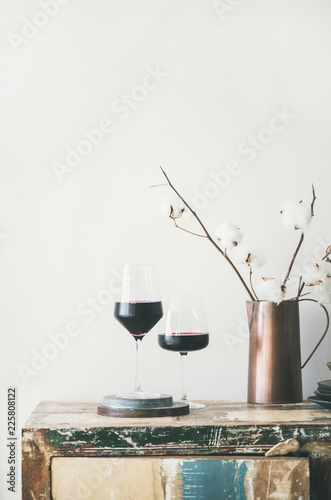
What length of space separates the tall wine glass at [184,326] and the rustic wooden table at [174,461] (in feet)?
A: 0.79

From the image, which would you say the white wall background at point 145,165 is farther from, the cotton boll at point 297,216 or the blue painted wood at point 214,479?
the blue painted wood at point 214,479

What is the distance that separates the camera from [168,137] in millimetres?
1754

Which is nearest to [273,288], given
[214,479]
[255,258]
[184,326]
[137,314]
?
[255,258]

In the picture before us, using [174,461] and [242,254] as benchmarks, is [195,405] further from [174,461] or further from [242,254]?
[242,254]

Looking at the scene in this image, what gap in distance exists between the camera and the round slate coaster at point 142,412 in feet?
4.43

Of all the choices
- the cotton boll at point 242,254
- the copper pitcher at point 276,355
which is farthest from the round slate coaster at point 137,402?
the cotton boll at point 242,254

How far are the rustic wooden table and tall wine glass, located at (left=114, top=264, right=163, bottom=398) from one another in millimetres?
179

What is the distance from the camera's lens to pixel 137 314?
1422 mm

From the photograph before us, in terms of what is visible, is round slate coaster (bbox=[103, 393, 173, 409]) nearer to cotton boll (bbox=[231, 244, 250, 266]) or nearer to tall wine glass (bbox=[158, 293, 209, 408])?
tall wine glass (bbox=[158, 293, 209, 408])

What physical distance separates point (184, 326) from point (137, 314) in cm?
14

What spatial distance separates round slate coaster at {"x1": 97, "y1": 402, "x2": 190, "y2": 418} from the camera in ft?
4.43

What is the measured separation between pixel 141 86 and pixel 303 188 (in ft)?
1.75

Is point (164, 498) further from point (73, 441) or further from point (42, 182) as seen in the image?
point (42, 182)

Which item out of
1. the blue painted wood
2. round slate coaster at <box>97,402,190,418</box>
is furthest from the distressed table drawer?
round slate coaster at <box>97,402,190,418</box>
